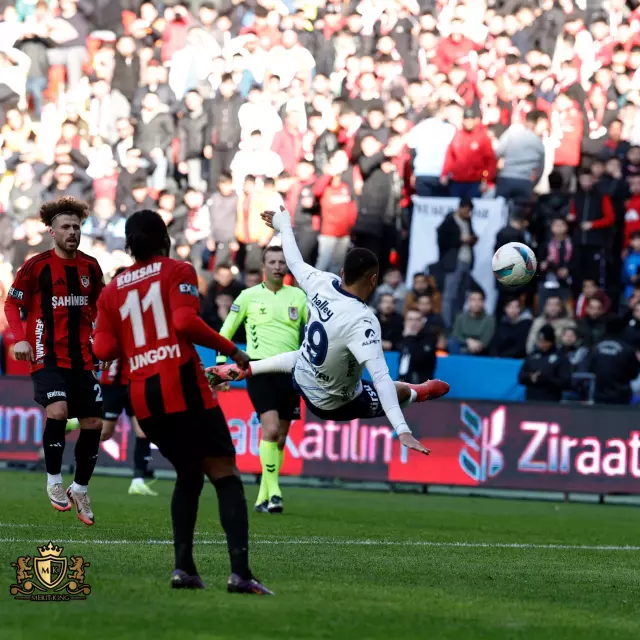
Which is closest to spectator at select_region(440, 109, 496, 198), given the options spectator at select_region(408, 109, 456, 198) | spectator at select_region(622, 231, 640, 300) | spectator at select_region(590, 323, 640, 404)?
spectator at select_region(408, 109, 456, 198)

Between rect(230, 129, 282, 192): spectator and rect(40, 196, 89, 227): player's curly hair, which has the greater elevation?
rect(230, 129, 282, 192): spectator

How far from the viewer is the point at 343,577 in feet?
30.1

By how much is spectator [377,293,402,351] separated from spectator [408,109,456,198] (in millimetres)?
2594

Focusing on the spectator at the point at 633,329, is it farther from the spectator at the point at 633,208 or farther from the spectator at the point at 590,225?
the spectator at the point at 633,208

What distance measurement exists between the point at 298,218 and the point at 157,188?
3.94m

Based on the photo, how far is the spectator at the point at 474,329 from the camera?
21.3 meters

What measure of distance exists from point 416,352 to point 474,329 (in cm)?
161

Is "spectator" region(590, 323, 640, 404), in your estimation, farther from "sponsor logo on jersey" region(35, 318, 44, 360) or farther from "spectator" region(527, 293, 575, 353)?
"sponsor logo on jersey" region(35, 318, 44, 360)

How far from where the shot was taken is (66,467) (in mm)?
21297

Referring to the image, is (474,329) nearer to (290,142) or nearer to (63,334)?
(290,142)

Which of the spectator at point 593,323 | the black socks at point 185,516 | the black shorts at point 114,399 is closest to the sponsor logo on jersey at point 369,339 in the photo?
the black socks at point 185,516

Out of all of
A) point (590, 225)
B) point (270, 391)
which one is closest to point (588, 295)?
point (590, 225)

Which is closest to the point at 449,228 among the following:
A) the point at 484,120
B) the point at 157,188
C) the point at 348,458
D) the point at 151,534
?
the point at 484,120

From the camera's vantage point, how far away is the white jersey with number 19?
1045 centimetres
